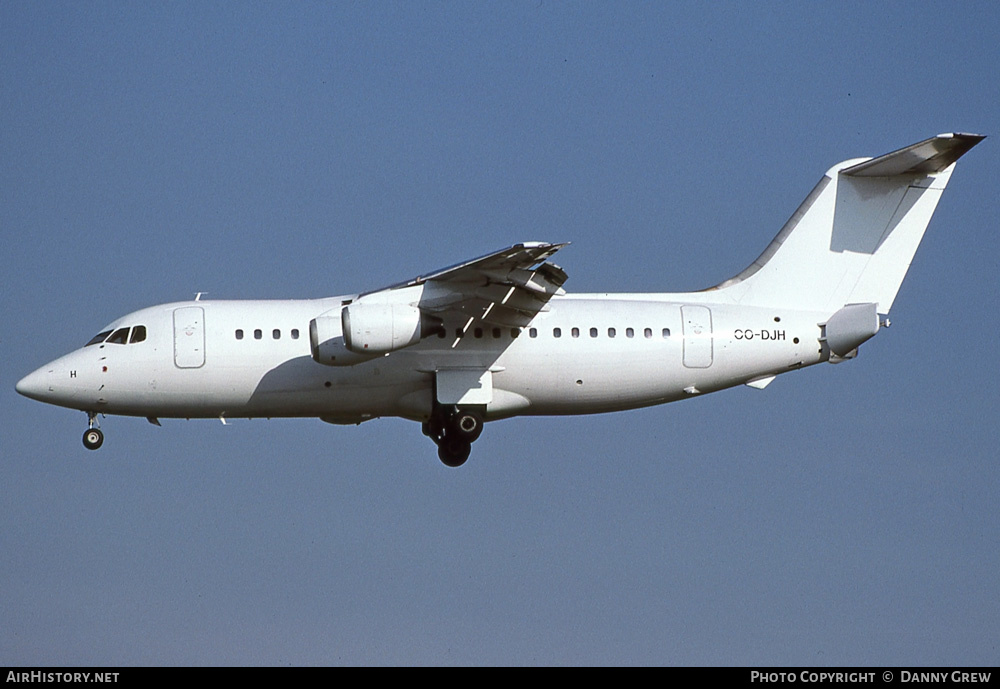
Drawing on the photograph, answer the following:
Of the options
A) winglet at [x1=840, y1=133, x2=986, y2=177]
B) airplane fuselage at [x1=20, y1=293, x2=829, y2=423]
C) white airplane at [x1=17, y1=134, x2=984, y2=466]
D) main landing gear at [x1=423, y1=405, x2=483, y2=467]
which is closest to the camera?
white airplane at [x1=17, y1=134, x2=984, y2=466]

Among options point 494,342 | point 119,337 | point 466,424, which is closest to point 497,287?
point 494,342

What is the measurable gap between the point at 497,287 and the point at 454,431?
210 centimetres

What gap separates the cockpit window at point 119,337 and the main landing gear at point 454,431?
3906 mm

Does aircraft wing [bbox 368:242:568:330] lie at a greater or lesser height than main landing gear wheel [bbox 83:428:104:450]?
greater

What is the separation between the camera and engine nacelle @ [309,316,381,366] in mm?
19453

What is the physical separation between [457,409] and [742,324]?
12.4ft

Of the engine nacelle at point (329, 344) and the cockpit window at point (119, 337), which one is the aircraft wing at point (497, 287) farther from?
the cockpit window at point (119, 337)

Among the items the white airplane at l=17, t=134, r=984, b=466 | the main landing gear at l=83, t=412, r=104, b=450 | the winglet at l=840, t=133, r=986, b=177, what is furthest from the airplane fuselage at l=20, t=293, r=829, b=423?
the winglet at l=840, t=133, r=986, b=177

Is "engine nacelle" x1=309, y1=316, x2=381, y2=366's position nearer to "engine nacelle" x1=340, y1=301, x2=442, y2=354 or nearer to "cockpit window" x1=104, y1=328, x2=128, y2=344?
"engine nacelle" x1=340, y1=301, x2=442, y2=354

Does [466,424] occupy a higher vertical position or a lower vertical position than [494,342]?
lower

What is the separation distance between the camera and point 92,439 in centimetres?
2072

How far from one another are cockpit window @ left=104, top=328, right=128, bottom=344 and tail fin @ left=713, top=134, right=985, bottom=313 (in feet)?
25.1

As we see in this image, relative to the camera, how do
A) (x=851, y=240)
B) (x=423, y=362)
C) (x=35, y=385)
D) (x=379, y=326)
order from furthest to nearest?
1. (x=851, y=240)
2. (x=423, y=362)
3. (x=35, y=385)
4. (x=379, y=326)

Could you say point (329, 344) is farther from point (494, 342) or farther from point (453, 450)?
point (453, 450)
